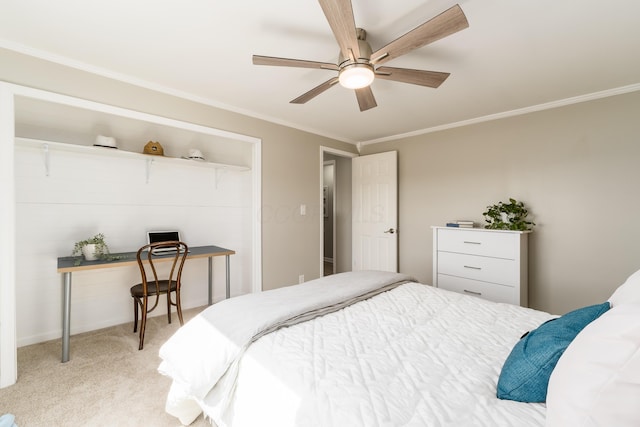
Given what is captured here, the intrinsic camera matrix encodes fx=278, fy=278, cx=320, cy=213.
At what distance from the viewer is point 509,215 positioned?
3039mm

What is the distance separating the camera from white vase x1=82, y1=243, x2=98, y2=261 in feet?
7.87

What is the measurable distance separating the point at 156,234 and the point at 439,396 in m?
2.99

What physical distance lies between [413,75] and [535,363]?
1638mm

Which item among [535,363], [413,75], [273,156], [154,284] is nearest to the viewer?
[535,363]

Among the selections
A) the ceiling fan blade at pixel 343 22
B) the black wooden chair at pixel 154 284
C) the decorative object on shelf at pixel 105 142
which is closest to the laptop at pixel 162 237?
the black wooden chair at pixel 154 284

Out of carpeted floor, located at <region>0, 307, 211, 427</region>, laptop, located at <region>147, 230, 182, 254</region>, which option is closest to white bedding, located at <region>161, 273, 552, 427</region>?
carpeted floor, located at <region>0, 307, 211, 427</region>

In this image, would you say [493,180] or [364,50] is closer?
[364,50]

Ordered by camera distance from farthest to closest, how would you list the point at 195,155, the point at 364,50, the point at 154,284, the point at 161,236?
the point at 195,155 < the point at 161,236 < the point at 154,284 < the point at 364,50

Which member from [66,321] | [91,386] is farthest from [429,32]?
[66,321]

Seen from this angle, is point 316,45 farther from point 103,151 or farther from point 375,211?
point 375,211

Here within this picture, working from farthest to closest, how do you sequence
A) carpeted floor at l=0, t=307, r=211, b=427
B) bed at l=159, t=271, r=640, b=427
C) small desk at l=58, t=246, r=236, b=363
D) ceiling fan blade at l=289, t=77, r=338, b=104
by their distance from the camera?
1. small desk at l=58, t=246, r=236, b=363
2. ceiling fan blade at l=289, t=77, r=338, b=104
3. carpeted floor at l=0, t=307, r=211, b=427
4. bed at l=159, t=271, r=640, b=427

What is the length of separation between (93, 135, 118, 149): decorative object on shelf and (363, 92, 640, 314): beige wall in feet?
12.0

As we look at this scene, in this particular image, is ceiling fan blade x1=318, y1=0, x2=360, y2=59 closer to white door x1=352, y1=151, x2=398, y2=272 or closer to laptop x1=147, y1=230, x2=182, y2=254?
laptop x1=147, y1=230, x2=182, y2=254

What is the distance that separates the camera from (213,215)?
354 cm
